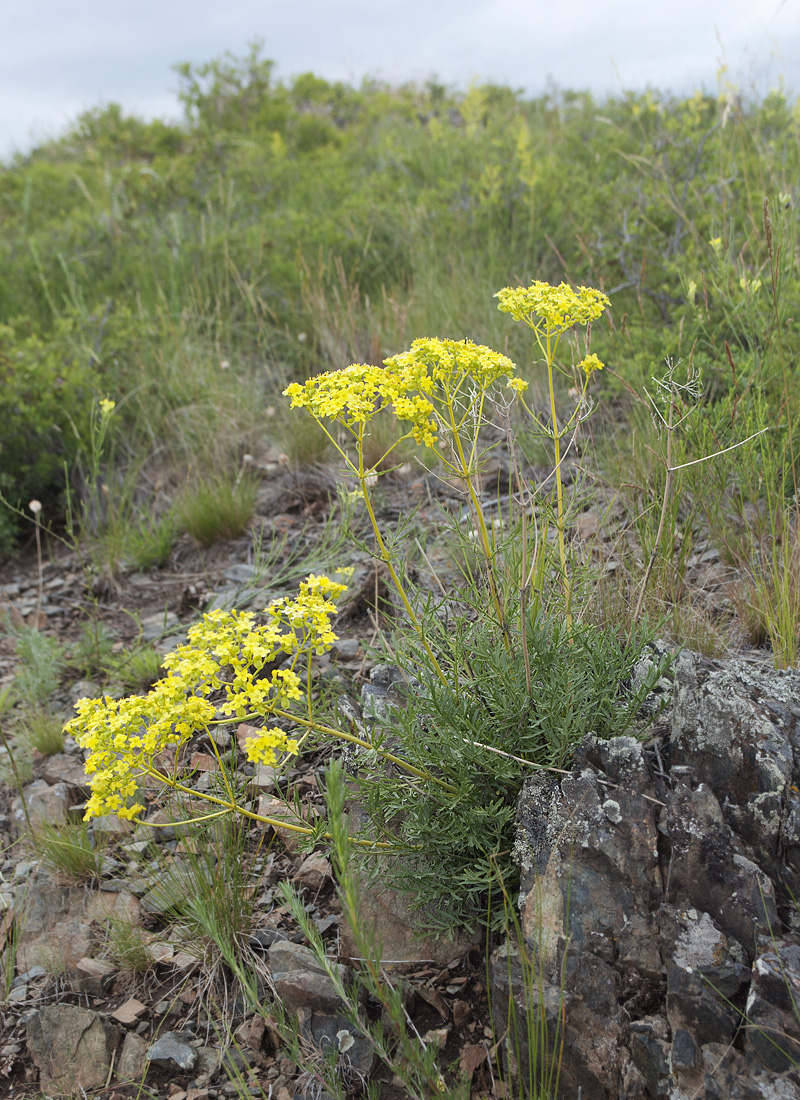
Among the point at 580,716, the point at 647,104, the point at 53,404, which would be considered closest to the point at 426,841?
the point at 580,716

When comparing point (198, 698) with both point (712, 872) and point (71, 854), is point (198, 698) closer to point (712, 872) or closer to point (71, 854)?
point (712, 872)

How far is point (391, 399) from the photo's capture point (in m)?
1.70

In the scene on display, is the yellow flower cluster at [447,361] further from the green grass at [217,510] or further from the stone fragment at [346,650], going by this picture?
the green grass at [217,510]

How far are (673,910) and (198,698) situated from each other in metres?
1.04

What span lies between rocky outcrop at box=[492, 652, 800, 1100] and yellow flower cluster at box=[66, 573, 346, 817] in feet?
2.08

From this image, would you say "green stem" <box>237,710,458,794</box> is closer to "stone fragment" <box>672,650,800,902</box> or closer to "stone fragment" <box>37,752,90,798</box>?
"stone fragment" <box>672,650,800,902</box>

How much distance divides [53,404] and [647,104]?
4953 mm

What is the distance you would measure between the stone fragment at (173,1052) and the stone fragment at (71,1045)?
0.12 meters

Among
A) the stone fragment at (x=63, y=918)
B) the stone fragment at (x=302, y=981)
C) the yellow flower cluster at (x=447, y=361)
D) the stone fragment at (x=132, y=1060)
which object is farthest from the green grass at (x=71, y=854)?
the yellow flower cluster at (x=447, y=361)

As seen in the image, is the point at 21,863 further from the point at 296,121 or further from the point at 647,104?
the point at 296,121

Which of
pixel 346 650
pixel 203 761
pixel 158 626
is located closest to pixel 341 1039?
pixel 203 761

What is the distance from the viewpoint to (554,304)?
6.07 ft

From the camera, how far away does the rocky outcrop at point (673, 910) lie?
1.38 meters

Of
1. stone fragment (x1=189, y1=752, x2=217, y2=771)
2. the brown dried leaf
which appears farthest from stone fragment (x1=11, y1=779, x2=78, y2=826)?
the brown dried leaf
